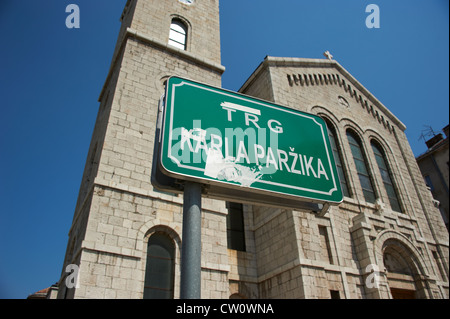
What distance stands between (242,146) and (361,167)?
13807 mm

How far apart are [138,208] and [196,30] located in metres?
9.22

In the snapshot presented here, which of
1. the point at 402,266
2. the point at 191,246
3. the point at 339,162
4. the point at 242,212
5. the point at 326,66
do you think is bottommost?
the point at 191,246

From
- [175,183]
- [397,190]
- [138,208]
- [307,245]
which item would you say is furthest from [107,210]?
[397,190]

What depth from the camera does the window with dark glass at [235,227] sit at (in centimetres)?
1177

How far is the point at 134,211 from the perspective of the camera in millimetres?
8898

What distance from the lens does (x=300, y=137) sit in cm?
269

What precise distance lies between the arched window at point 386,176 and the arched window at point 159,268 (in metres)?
10.6

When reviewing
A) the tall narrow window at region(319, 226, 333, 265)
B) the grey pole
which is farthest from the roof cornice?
the grey pole

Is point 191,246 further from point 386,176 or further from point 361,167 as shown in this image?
point 386,176

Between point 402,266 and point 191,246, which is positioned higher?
point 402,266
